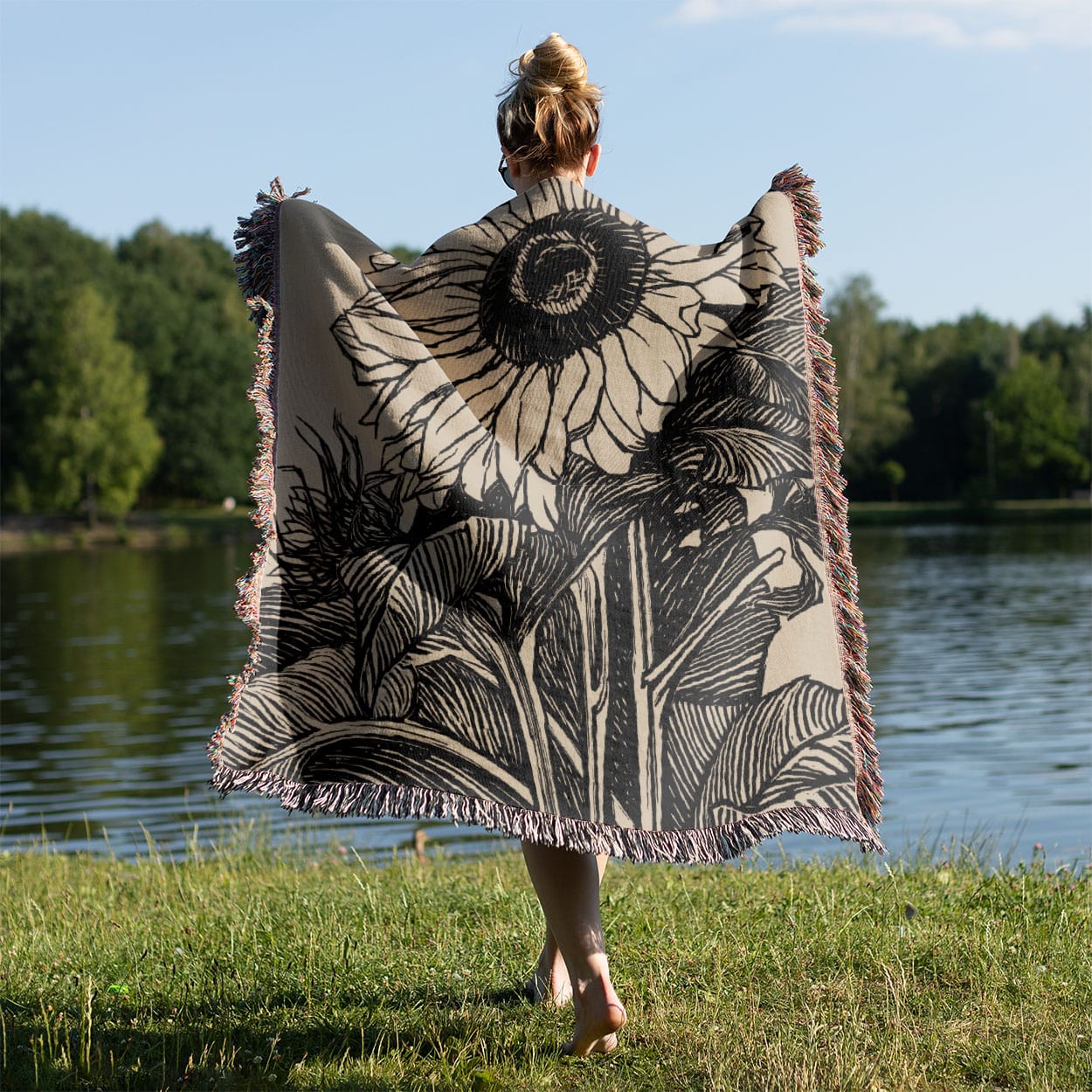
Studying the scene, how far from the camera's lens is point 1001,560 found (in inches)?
1267

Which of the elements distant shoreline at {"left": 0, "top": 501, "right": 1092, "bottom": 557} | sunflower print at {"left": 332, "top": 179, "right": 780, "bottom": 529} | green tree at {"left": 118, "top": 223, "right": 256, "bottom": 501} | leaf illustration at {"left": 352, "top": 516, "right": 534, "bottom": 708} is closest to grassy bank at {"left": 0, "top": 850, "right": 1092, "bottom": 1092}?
leaf illustration at {"left": 352, "top": 516, "right": 534, "bottom": 708}

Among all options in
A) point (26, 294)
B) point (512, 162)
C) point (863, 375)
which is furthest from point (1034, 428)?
point (512, 162)

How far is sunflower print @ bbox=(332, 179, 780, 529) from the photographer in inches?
Answer: 109

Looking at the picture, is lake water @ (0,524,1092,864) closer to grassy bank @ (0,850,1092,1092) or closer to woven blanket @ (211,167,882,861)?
grassy bank @ (0,850,1092,1092)

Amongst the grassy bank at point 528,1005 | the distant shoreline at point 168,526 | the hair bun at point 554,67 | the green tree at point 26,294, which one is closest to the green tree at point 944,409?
the distant shoreline at point 168,526

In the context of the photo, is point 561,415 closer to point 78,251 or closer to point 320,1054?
point 320,1054

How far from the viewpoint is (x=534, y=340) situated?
282 cm

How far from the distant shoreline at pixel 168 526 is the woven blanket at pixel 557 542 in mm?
42592

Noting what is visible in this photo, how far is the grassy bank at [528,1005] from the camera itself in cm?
252

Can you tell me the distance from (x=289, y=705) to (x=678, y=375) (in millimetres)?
1080

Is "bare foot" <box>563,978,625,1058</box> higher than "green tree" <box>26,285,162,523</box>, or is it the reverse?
"green tree" <box>26,285,162,523</box>

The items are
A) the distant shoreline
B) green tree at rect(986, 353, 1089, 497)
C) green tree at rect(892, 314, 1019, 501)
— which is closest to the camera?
the distant shoreline

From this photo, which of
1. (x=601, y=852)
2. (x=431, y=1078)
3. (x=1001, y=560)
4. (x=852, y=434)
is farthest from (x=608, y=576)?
(x=852, y=434)

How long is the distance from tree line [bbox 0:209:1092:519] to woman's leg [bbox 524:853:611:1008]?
42370 millimetres
